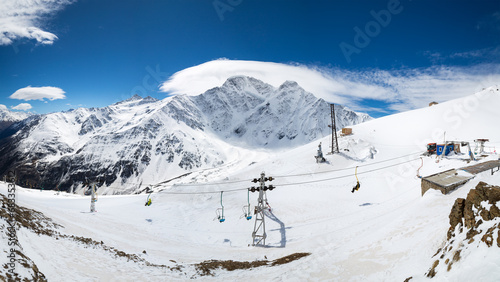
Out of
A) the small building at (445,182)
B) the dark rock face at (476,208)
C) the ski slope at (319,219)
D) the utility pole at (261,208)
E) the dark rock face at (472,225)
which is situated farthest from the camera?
the utility pole at (261,208)

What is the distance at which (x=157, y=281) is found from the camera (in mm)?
14164

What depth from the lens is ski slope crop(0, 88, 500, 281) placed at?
13039 millimetres

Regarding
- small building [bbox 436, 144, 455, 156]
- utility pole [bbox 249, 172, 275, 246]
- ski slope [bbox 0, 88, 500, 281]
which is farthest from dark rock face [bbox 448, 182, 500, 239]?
small building [bbox 436, 144, 455, 156]

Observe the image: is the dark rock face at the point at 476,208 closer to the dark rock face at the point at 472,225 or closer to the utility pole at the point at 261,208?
the dark rock face at the point at 472,225

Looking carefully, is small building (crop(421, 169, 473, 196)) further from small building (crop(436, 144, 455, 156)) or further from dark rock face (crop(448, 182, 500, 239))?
small building (crop(436, 144, 455, 156))

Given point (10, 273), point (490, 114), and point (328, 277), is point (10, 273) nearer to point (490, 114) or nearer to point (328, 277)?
point (328, 277)

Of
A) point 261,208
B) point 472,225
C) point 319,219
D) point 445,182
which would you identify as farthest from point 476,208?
point 319,219

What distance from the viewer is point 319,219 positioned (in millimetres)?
31266

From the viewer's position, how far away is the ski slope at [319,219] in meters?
13.0

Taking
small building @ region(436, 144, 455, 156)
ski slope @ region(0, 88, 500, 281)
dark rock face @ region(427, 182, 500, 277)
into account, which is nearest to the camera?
dark rock face @ region(427, 182, 500, 277)

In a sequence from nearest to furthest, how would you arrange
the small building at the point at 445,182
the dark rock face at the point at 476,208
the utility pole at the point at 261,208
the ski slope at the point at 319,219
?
the dark rock face at the point at 476,208, the ski slope at the point at 319,219, the small building at the point at 445,182, the utility pole at the point at 261,208

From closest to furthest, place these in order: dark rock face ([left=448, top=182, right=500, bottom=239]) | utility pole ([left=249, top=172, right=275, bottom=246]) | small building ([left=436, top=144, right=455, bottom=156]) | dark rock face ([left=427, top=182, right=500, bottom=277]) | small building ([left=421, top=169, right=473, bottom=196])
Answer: dark rock face ([left=427, top=182, right=500, bottom=277]) → dark rock face ([left=448, top=182, right=500, bottom=239]) → small building ([left=421, top=169, right=473, bottom=196]) → utility pole ([left=249, top=172, right=275, bottom=246]) → small building ([left=436, top=144, right=455, bottom=156])

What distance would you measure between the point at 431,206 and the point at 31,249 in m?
25.8

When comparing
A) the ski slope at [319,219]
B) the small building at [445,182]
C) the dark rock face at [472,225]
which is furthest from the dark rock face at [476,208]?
the small building at [445,182]
